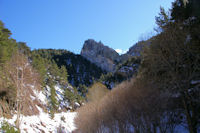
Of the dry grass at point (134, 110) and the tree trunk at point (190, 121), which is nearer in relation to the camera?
the tree trunk at point (190, 121)

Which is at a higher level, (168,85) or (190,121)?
(168,85)

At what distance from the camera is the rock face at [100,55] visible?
5123 inches

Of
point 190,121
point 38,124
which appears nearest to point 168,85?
point 190,121

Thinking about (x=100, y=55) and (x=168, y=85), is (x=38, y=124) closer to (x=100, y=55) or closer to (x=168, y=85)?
(x=168, y=85)

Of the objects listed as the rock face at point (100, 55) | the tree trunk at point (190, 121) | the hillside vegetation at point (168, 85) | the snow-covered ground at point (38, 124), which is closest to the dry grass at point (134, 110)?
the hillside vegetation at point (168, 85)

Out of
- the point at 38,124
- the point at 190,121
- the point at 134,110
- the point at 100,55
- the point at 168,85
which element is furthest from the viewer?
the point at 100,55

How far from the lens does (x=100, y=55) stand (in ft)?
440

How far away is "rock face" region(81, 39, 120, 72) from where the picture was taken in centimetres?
13012

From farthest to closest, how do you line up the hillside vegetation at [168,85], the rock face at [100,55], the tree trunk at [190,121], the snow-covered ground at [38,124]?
the rock face at [100,55] → the snow-covered ground at [38,124] → the tree trunk at [190,121] → the hillside vegetation at [168,85]

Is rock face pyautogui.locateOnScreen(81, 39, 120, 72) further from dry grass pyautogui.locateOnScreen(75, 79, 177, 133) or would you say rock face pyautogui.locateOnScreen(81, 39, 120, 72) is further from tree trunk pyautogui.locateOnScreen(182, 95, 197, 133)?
tree trunk pyautogui.locateOnScreen(182, 95, 197, 133)

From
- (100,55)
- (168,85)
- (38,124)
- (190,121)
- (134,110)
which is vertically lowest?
(38,124)

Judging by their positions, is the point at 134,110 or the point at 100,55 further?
the point at 100,55

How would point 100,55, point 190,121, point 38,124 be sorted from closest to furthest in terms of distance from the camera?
point 190,121 → point 38,124 → point 100,55

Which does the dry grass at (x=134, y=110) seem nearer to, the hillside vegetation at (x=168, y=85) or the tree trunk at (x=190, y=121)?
the hillside vegetation at (x=168, y=85)
